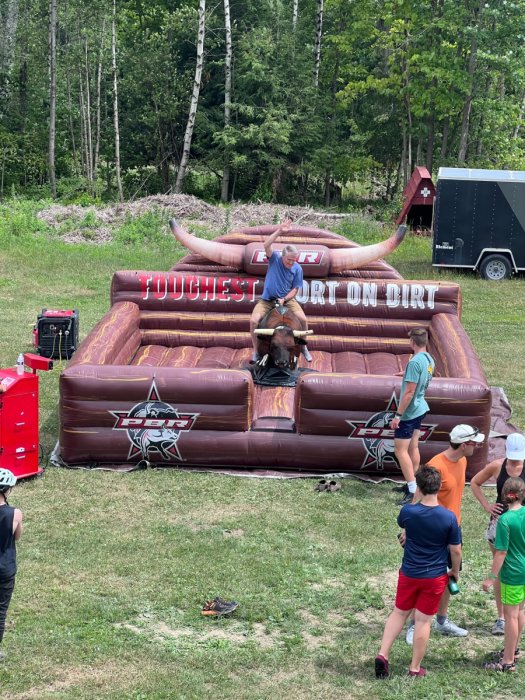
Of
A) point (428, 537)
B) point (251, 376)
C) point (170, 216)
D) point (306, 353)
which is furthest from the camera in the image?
point (170, 216)

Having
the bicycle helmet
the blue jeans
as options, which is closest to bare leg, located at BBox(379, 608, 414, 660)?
the blue jeans

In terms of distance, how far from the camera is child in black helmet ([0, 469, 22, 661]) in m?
6.25

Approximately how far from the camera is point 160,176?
3278 cm

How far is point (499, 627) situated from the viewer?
703cm

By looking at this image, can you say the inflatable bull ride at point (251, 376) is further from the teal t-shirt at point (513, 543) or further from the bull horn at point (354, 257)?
the teal t-shirt at point (513, 543)

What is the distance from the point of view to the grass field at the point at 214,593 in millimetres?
6340

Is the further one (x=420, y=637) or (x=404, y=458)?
(x=404, y=458)

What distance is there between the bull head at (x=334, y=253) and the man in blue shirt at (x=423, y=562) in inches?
289

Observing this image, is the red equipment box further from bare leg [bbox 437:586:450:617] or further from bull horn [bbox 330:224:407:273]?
bull horn [bbox 330:224:407:273]

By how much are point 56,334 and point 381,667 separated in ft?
29.0

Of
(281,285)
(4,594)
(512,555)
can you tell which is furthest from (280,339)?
(4,594)

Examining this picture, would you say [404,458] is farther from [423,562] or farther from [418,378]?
[423,562]

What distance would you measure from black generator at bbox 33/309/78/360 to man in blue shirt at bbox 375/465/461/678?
8.62 meters

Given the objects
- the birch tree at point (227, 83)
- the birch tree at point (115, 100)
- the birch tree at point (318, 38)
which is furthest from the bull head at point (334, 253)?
the birch tree at point (318, 38)
